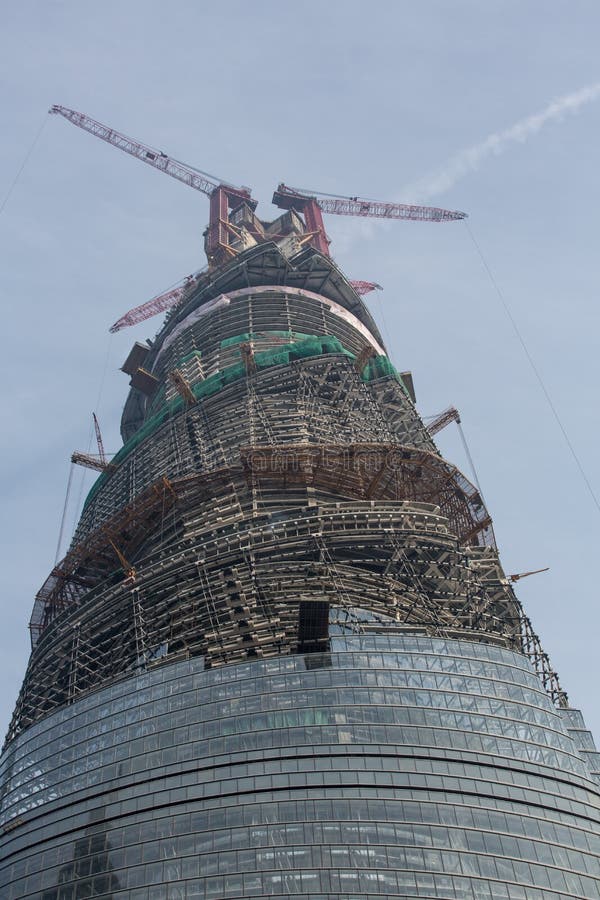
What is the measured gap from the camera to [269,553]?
3410 inches

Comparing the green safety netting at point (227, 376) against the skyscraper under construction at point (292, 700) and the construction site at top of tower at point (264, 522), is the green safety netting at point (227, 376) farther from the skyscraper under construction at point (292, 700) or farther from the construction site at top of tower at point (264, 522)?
the skyscraper under construction at point (292, 700)

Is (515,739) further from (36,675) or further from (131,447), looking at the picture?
(131,447)

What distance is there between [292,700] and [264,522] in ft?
84.8

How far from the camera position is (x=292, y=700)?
67.6 m

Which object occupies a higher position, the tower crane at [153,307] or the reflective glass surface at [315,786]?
the tower crane at [153,307]

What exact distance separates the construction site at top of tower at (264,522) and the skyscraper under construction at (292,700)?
0.28 m

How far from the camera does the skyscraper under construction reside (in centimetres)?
6038

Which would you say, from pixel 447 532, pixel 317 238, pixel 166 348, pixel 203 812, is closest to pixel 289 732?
pixel 203 812

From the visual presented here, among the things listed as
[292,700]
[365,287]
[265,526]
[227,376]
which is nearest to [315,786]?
[292,700]

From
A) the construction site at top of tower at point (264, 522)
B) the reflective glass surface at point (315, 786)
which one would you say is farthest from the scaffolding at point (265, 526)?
the reflective glass surface at point (315, 786)

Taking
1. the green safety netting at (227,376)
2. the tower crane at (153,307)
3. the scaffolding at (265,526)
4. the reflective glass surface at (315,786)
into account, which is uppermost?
the tower crane at (153,307)

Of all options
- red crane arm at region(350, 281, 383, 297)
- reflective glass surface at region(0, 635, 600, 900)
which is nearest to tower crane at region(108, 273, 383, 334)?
red crane arm at region(350, 281, 383, 297)

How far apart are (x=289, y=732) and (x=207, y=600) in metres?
18.6

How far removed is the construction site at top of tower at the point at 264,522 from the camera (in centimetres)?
8050
